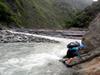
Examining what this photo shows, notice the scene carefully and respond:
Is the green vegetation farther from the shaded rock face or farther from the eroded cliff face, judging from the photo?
the eroded cliff face

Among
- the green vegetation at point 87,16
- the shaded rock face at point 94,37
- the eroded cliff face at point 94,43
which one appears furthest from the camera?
the green vegetation at point 87,16

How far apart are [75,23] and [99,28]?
59.2 m

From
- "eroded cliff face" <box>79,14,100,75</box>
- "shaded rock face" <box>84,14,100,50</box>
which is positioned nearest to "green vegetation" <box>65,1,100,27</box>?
"shaded rock face" <box>84,14,100,50</box>

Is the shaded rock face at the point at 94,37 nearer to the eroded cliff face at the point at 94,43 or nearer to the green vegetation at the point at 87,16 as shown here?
the eroded cliff face at the point at 94,43

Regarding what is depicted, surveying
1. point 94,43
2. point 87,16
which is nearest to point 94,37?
point 94,43

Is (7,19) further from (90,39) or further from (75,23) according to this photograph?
(90,39)

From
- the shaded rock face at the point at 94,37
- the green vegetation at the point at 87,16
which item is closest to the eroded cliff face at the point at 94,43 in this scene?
the shaded rock face at the point at 94,37

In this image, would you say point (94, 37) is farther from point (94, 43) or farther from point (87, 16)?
point (87, 16)

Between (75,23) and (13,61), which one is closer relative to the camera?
(13,61)

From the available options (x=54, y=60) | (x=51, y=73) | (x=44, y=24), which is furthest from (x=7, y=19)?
(x=51, y=73)

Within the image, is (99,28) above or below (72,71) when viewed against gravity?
above

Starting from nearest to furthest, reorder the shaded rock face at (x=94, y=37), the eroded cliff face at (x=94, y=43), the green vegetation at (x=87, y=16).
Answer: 1. the eroded cliff face at (x=94, y=43)
2. the shaded rock face at (x=94, y=37)
3. the green vegetation at (x=87, y=16)

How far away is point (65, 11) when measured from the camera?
648 ft

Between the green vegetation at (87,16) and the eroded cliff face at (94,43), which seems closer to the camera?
the eroded cliff face at (94,43)
